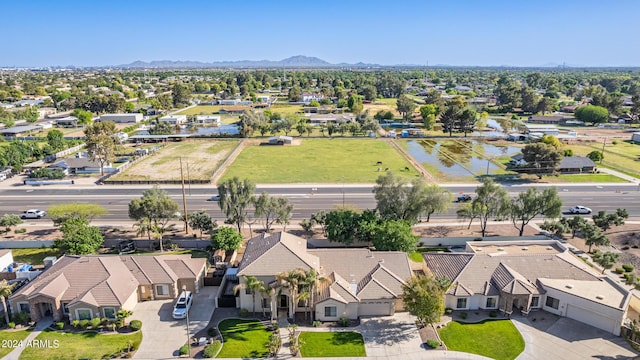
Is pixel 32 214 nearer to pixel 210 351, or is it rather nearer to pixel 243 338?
pixel 210 351

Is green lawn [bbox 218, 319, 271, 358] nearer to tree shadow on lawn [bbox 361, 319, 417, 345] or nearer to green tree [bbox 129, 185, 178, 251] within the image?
tree shadow on lawn [bbox 361, 319, 417, 345]

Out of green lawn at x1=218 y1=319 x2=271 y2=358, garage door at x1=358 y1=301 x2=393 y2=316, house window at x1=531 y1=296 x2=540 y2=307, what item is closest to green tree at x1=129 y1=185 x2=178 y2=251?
green lawn at x1=218 y1=319 x2=271 y2=358

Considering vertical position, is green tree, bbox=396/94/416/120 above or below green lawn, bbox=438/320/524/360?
above

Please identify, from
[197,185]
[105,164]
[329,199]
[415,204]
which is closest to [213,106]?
[105,164]

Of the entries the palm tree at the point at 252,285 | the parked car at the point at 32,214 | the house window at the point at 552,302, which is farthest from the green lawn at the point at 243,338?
the parked car at the point at 32,214

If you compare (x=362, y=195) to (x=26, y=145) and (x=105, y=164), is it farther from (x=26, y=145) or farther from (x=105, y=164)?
(x=26, y=145)
